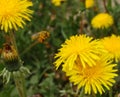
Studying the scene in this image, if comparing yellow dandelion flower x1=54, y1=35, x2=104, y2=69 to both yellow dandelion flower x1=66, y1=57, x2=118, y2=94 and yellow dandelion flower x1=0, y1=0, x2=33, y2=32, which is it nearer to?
yellow dandelion flower x1=66, y1=57, x2=118, y2=94

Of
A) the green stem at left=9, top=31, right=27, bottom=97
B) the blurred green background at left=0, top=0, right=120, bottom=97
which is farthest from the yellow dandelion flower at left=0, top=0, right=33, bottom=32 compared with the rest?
the blurred green background at left=0, top=0, right=120, bottom=97

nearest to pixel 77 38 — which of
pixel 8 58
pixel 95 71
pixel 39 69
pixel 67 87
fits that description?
pixel 95 71

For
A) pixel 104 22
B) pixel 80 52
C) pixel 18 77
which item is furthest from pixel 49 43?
pixel 80 52

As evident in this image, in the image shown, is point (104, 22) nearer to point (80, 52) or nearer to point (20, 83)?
point (20, 83)

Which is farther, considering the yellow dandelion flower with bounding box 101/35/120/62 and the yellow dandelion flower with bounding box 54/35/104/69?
the yellow dandelion flower with bounding box 101/35/120/62

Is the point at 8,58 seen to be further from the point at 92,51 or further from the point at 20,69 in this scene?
the point at 92,51
